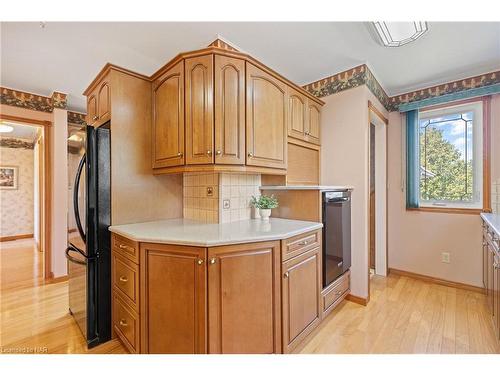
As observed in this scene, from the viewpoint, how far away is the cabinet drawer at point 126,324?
52.8 inches

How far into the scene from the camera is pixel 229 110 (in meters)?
1.50

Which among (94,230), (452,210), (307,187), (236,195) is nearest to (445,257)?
(452,210)

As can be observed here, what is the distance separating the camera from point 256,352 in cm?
126

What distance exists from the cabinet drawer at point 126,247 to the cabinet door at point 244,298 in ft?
1.67

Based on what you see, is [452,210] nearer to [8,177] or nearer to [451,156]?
[451,156]

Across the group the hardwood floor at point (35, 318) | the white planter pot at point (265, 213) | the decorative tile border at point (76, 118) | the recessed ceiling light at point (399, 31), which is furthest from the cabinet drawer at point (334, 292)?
the decorative tile border at point (76, 118)

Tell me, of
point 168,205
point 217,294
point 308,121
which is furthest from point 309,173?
point 217,294

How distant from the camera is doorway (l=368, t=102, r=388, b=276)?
279 cm

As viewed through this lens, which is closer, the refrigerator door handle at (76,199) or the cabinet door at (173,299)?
the cabinet door at (173,299)

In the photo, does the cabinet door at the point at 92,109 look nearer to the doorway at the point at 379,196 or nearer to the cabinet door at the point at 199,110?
the cabinet door at the point at 199,110

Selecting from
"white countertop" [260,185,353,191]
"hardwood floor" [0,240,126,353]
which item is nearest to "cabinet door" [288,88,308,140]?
"white countertop" [260,185,353,191]

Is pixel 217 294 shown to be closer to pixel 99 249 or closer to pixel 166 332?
pixel 166 332
